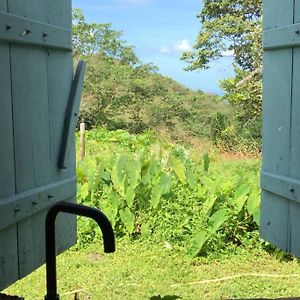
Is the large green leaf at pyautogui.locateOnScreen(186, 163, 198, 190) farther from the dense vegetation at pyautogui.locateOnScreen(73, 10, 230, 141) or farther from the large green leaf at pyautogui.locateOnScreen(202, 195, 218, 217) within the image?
the dense vegetation at pyautogui.locateOnScreen(73, 10, 230, 141)

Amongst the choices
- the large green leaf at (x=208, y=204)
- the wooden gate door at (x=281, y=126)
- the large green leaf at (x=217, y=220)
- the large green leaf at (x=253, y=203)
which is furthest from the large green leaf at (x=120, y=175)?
the wooden gate door at (x=281, y=126)

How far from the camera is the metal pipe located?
989 millimetres

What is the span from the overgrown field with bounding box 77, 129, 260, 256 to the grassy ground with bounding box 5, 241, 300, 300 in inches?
6.5

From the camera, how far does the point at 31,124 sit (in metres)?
1.55

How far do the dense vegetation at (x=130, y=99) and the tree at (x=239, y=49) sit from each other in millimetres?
1690

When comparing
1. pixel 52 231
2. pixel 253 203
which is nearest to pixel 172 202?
pixel 253 203

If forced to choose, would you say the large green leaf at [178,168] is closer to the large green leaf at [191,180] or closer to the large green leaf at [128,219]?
the large green leaf at [191,180]

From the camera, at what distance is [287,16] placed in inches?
66.6

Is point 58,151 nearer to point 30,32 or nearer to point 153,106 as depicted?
point 30,32

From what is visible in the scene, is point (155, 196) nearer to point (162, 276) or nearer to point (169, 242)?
point (169, 242)

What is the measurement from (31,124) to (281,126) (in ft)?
2.61

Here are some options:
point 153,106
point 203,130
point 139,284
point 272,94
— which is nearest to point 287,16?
point 272,94

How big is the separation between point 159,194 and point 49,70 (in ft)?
10.9

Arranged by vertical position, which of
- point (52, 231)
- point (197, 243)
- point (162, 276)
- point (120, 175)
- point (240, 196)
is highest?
point (52, 231)
